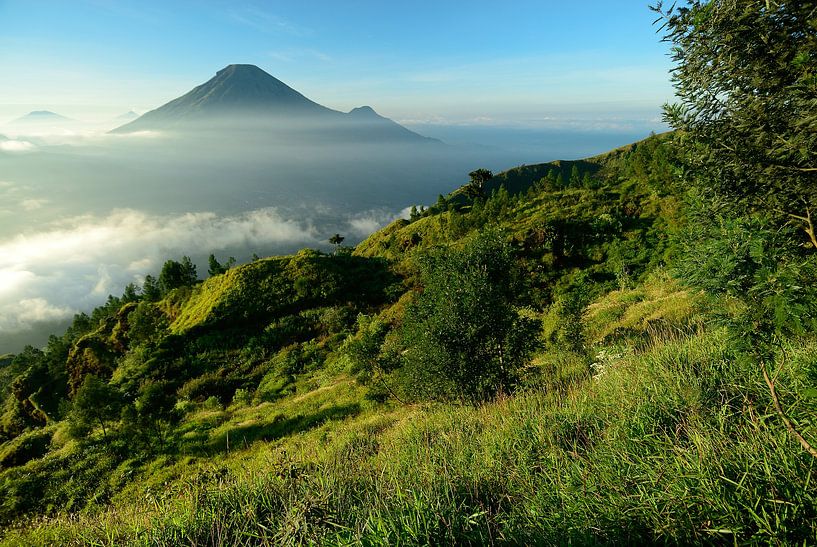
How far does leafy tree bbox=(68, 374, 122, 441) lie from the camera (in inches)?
928

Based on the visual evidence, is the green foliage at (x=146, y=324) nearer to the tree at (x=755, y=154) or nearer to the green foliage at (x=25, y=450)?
the green foliage at (x=25, y=450)

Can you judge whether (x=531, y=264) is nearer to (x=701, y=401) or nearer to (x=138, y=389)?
(x=701, y=401)

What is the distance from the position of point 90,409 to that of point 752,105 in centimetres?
3362

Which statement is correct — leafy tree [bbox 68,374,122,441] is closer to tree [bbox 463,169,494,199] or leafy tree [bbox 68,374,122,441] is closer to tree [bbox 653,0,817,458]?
tree [bbox 653,0,817,458]

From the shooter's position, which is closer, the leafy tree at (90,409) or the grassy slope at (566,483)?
the grassy slope at (566,483)

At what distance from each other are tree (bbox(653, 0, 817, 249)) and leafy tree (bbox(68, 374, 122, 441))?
3261 centimetres

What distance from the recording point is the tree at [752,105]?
4.55 meters

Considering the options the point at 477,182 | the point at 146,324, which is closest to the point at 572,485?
the point at 146,324

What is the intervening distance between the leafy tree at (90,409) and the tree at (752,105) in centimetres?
3261

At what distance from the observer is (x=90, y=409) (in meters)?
23.9

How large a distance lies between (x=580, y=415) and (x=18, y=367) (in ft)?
438

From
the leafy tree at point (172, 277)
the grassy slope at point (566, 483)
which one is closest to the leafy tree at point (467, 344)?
the grassy slope at point (566, 483)

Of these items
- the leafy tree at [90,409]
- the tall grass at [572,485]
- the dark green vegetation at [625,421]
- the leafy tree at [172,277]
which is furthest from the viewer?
the leafy tree at [172,277]

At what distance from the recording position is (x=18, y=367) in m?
91.2
